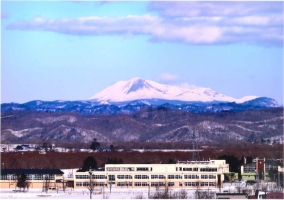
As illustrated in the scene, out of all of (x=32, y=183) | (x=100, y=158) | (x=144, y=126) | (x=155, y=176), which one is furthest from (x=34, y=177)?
(x=144, y=126)

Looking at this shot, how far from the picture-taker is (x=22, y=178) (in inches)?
992

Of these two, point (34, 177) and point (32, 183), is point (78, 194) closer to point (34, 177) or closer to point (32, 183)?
point (32, 183)

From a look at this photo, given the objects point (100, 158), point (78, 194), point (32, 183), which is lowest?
point (78, 194)

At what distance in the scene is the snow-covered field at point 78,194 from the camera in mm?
21391

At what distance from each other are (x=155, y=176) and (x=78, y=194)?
4055mm

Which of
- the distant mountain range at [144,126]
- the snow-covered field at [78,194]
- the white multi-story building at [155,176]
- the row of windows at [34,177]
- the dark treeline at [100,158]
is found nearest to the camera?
the snow-covered field at [78,194]

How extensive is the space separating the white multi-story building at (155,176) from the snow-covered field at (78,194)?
1.47m

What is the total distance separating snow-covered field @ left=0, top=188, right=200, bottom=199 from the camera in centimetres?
2139

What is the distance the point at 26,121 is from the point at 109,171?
4373 centimetres

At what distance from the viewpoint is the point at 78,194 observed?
2277 cm

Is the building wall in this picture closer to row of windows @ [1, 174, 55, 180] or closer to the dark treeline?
row of windows @ [1, 174, 55, 180]

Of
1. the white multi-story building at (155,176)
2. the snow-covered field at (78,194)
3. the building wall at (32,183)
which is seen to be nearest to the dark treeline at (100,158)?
the white multi-story building at (155,176)

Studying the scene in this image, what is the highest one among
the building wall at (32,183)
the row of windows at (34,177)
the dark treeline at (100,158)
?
the dark treeline at (100,158)

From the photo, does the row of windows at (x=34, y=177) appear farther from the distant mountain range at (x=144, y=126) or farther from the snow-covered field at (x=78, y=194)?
the distant mountain range at (x=144, y=126)
